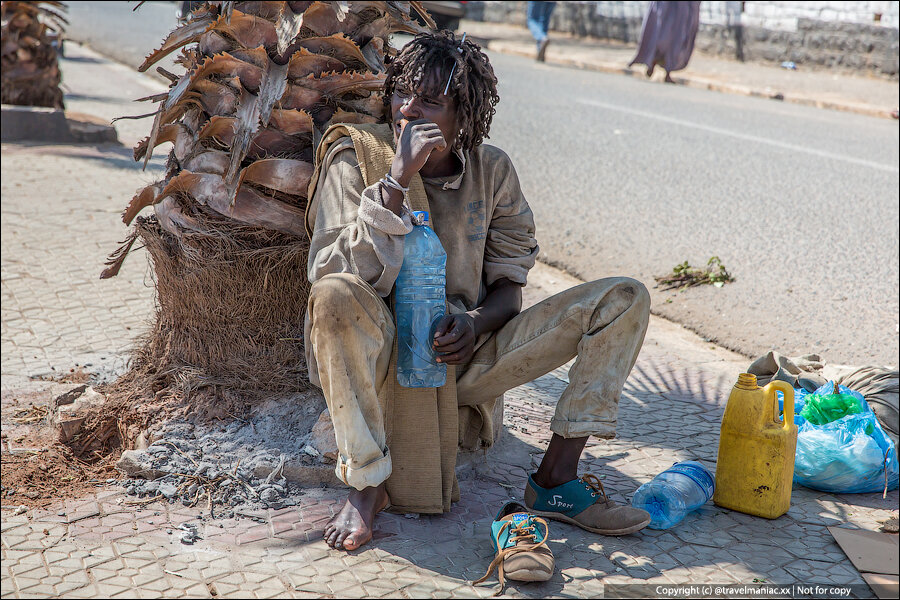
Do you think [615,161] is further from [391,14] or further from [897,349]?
[391,14]

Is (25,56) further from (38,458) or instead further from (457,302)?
(457,302)

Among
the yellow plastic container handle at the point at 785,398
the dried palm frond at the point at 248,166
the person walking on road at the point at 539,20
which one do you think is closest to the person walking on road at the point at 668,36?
the person walking on road at the point at 539,20

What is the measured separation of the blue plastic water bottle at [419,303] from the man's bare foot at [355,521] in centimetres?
33

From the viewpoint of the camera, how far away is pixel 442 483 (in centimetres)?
264

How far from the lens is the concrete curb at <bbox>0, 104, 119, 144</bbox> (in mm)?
8070

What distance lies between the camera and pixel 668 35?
523 inches

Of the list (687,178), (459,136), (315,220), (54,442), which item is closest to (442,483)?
(315,220)

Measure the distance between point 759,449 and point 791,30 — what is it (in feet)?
44.1

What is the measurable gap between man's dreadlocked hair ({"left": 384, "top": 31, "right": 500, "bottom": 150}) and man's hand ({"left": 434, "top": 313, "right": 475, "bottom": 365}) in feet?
1.77

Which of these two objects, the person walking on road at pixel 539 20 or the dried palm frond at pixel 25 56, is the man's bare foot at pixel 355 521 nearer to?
the dried palm frond at pixel 25 56

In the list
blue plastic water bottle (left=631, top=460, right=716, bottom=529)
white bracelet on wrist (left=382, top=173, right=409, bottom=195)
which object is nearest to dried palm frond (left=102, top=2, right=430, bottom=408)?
white bracelet on wrist (left=382, top=173, right=409, bottom=195)

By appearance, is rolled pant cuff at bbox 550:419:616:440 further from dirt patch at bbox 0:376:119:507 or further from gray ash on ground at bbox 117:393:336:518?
dirt patch at bbox 0:376:119:507

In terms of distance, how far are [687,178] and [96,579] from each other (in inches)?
226

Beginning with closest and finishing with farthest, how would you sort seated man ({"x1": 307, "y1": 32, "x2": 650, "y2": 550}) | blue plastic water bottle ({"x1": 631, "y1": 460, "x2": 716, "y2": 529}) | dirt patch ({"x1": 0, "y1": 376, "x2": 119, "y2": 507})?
seated man ({"x1": 307, "y1": 32, "x2": 650, "y2": 550})
blue plastic water bottle ({"x1": 631, "y1": 460, "x2": 716, "y2": 529})
dirt patch ({"x1": 0, "y1": 376, "x2": 119, "y2": 507})
